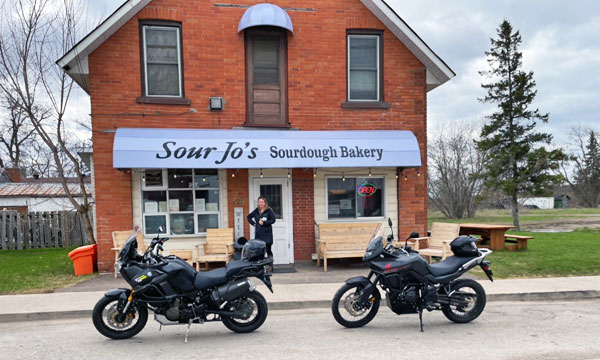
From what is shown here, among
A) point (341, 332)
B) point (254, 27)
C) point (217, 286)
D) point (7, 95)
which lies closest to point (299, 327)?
point (341, 332)

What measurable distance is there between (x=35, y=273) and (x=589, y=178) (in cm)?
6218

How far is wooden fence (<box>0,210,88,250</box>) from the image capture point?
15.2 metres

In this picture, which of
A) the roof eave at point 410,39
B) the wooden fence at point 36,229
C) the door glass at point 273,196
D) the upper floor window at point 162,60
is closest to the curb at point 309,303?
the door glass at point 273,196

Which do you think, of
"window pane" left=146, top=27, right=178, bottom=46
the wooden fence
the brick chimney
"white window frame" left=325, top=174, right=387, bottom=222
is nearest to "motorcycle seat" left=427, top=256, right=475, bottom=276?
"white window frame" left=325, top=174, right=387, bottom=222

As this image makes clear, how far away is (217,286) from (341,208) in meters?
5.86

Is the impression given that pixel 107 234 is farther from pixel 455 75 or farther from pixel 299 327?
pixel 455 75

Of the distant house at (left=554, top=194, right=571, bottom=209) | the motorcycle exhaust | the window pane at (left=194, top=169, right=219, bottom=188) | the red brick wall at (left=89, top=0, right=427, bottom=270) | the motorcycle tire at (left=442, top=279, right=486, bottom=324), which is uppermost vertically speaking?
the red brick wall at (left=89, top=0, right=427, bottom=270)

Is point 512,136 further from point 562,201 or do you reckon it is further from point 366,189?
point 562,201

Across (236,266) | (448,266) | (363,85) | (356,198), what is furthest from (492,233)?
(236,266)

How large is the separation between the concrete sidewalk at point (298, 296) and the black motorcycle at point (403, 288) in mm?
1347

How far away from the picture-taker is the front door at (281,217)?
10284 mm

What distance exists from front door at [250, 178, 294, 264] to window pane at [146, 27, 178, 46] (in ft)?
13.6

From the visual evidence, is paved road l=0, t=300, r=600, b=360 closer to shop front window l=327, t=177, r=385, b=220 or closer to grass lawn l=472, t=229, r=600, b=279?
grass lawn l=472, t=229, r=600, b=279

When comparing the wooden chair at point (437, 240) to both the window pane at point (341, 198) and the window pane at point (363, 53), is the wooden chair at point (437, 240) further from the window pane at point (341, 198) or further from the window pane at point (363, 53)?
the window pane at point (363, 53)
